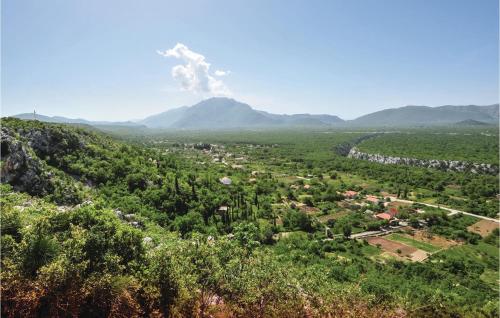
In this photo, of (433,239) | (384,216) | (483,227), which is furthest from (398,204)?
(433,239)

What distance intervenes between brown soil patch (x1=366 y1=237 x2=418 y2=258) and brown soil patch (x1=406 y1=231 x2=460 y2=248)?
15.6ft

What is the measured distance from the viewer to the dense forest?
1359cm

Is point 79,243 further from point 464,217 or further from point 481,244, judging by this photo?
point 464,217

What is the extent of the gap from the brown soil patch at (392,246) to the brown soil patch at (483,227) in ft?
54.1

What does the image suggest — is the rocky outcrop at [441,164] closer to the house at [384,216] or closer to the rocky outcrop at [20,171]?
the house at [384,216]

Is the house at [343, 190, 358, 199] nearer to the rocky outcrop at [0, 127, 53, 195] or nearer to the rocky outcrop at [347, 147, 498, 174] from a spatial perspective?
the rocky outcrop at [347, 147, 498, 174]

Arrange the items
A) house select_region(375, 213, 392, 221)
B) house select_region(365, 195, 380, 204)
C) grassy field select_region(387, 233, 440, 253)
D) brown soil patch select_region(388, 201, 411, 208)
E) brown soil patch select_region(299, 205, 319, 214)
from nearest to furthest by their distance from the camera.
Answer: grassy field select_region(387, 233, 440, 253) < house select_region(375, 213, 392, 221) < brown soil patch select_region(299, 205, 319, 214) < brown soil patch select_region(388, 201, 411, 208) < house select_region(365, 195, 380, 204)

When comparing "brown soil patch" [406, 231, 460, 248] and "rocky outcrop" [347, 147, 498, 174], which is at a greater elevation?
"rocky outcrop" [347, 147, 498, 174]

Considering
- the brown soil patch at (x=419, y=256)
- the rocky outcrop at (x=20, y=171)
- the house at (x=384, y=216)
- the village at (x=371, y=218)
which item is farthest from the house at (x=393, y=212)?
the rocky outcrop at (x=20, y=171)

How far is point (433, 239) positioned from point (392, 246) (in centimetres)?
856

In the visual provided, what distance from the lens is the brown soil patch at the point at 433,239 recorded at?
46.8 m

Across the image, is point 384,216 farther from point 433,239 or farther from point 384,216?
point 433,239

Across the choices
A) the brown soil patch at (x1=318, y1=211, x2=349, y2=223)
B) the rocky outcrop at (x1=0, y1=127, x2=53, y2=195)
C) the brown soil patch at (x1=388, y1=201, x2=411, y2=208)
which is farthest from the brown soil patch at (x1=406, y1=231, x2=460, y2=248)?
the rocky outcrop at (x1=0, y1=127, x2=53, y2=195)

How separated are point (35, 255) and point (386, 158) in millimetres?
135071
